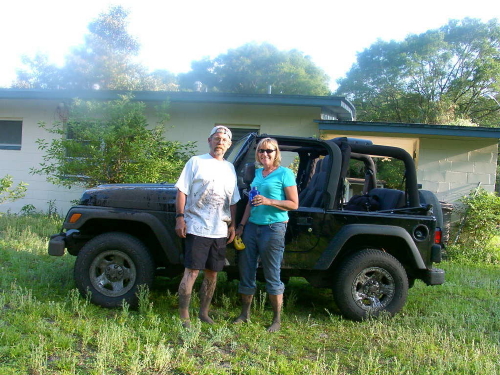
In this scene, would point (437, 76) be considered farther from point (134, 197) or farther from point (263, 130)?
point (134, 197)

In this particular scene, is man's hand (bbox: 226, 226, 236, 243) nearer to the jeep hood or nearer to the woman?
the woman

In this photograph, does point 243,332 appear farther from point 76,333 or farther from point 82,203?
point 82,203

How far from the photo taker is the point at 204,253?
13.1 ft

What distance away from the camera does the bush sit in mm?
8789

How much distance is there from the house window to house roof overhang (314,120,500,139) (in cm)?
793

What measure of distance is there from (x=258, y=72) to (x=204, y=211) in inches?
1698

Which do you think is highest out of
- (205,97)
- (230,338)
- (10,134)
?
(205,97)

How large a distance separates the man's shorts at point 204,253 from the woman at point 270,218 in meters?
0.24

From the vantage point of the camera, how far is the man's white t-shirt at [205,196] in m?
4.00

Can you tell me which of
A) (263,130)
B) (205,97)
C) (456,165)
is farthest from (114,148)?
(456,165)

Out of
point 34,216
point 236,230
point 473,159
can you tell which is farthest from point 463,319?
point 34,216

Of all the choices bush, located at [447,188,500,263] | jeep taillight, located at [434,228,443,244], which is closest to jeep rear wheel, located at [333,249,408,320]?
jeep taillight, located at [434,228,443,244]

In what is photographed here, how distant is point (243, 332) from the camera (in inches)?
161

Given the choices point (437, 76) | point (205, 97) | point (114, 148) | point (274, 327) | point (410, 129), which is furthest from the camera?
point (437, 76)
